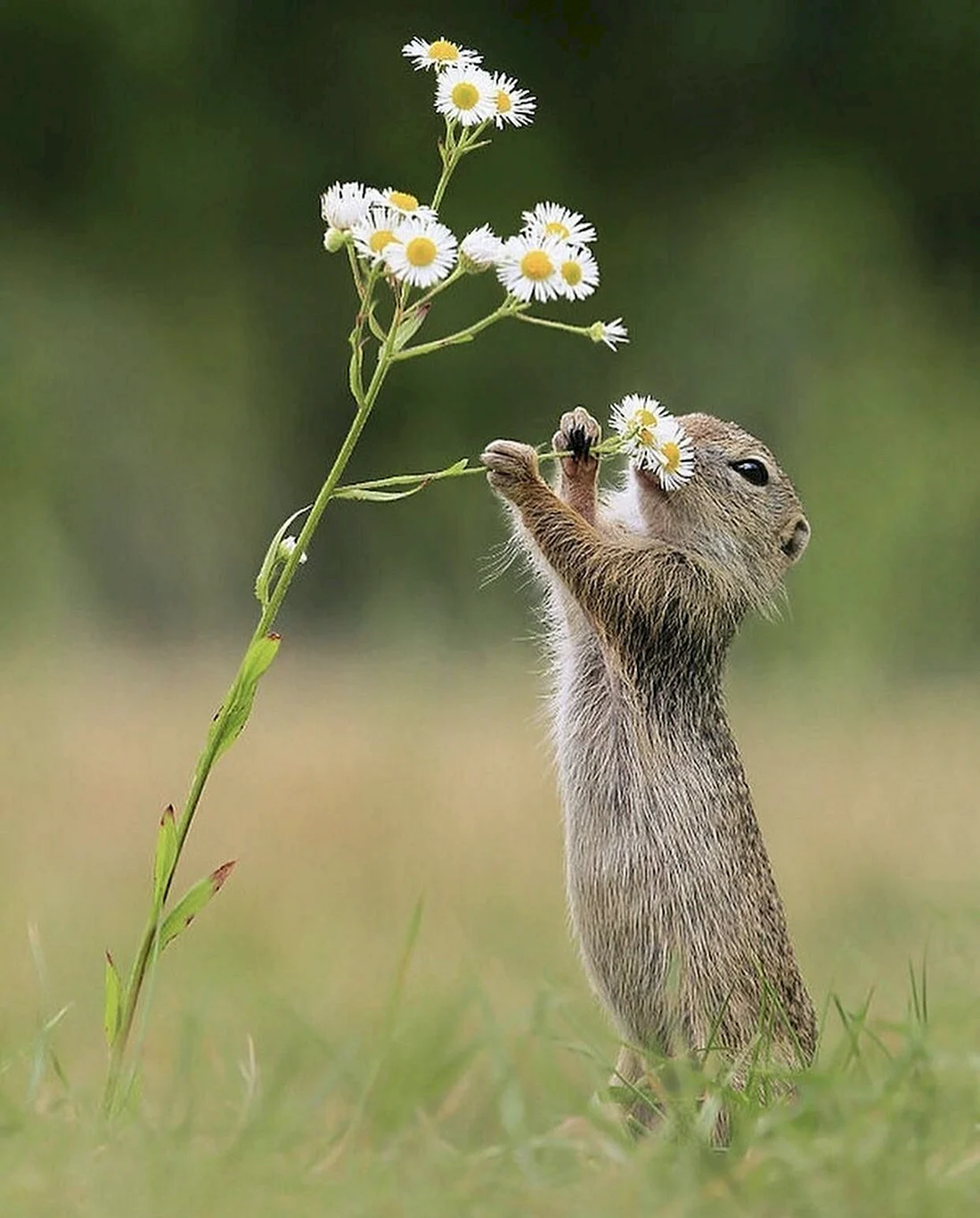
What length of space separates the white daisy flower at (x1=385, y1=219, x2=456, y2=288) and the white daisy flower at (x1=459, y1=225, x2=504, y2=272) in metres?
0.02

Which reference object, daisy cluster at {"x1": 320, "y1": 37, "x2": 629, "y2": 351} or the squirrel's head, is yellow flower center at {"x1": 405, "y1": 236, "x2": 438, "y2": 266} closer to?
daisy cluster at {"x1": 320, "y1": 37, "x2": 629, "y2": 351}

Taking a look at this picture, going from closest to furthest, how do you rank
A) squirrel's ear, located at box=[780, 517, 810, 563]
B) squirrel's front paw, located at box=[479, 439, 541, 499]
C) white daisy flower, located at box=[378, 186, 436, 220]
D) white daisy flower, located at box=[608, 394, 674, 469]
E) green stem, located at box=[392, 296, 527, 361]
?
green stem, located at box=[392, 296, 527, 361]
white daisy flower, located at box=[378, 186, 436, 220]
white daisy flower, located at box=[608, 394, 674, 469]
squirrel's front paw, located at box=[479, 439, 541, 499]
squirrel's ear, located at box=[780, 517, 810, 563]

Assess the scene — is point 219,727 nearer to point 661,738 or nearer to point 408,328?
point 408,328

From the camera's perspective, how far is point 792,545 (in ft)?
12.4

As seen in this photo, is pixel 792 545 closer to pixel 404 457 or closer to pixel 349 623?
pixel 349 623

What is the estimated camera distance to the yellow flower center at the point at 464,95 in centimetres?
251

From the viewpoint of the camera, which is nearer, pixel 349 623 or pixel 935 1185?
pixel 935 1185

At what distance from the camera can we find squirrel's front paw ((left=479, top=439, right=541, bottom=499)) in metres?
3.19

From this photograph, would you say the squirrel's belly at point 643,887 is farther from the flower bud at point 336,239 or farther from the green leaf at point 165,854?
the flower bud at point 336,239

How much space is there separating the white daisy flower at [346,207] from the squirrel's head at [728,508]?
42.7 inches

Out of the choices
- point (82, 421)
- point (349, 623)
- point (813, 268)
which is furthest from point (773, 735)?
point (82, 421)

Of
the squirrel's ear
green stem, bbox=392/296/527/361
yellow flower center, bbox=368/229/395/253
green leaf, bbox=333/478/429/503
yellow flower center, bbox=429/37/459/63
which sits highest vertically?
yellow flower center, bbox=429/37/459/63

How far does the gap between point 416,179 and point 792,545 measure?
28.0ft

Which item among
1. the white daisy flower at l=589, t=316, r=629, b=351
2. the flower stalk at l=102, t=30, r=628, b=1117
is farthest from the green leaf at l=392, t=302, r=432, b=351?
the white daisy flower at l=589, t=316, r=629, b=351
